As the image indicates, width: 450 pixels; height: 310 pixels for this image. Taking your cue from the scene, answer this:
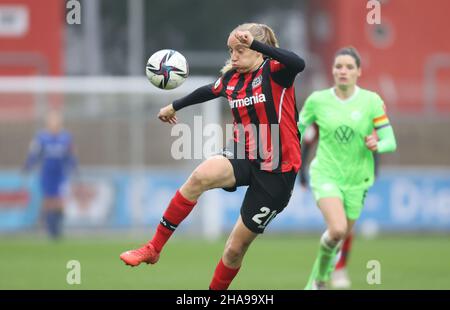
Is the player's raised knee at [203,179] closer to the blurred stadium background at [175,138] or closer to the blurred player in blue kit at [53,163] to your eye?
the blurred stadium background at [175,138]

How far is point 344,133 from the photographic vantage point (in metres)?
10.0

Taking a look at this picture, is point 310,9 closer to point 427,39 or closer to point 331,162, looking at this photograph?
point 427,39

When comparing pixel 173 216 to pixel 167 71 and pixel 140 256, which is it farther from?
pixel 167 71

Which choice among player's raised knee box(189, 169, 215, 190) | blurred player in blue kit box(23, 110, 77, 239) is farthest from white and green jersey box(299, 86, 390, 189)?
blurred player in blue kit box(23, 110, 77, 239)

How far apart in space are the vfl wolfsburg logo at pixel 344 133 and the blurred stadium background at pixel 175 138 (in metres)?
1.61

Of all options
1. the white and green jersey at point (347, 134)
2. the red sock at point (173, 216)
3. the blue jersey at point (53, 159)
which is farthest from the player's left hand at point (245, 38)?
the blue jersey at point (53, 159)

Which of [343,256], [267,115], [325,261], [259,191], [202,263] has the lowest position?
[202,263]

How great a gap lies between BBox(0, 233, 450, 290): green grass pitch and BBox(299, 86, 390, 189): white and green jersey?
4.09 feet

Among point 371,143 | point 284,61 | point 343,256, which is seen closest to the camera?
point 284,61

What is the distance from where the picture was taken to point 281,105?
8.25m

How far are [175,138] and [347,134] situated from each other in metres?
10.0

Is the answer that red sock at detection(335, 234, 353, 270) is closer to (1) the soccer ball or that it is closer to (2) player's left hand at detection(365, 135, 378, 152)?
(2) player's left hand at detection(365, 135, 378, 152)

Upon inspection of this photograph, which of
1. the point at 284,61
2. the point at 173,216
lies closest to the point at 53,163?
the point at 173,216
